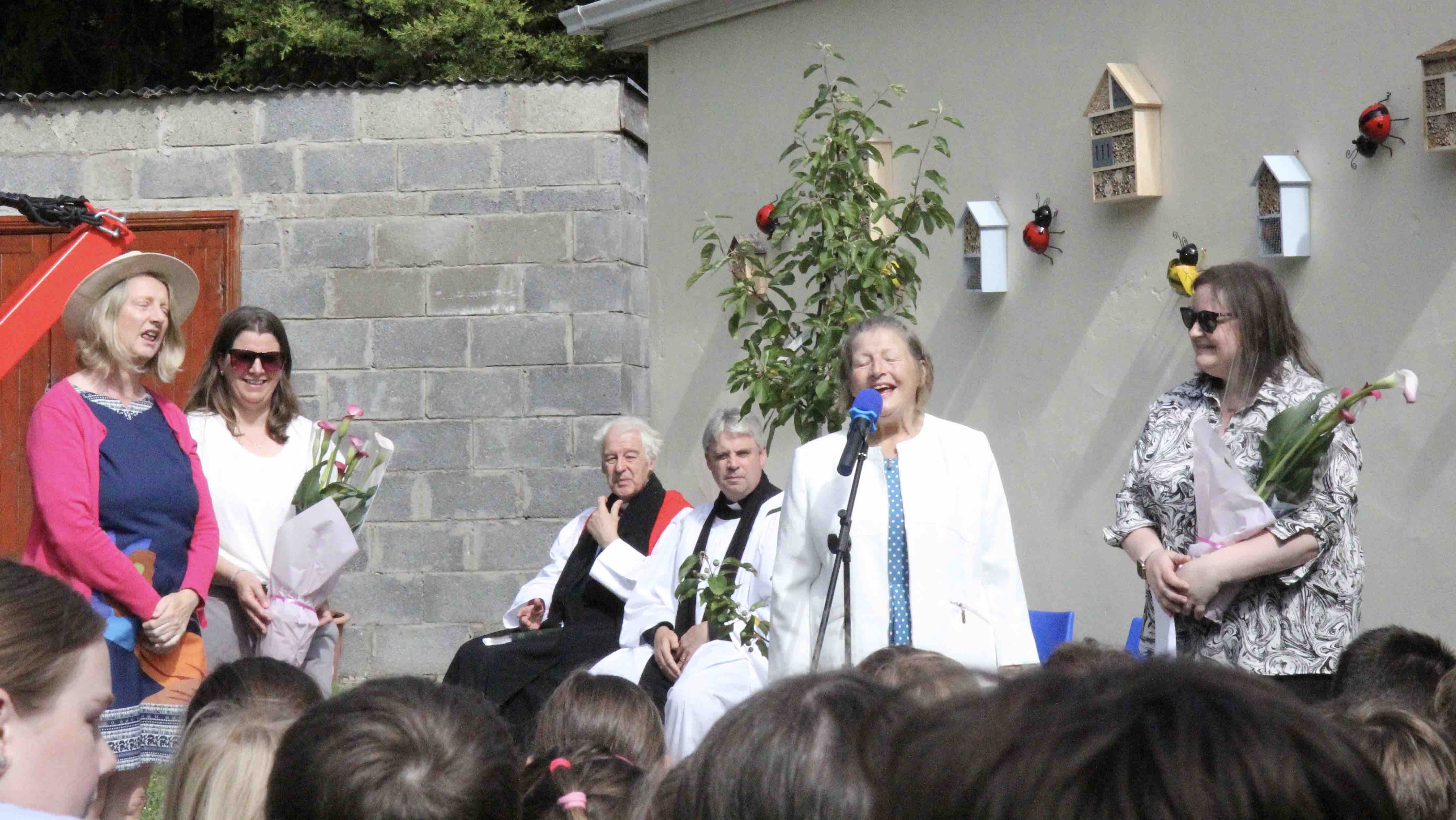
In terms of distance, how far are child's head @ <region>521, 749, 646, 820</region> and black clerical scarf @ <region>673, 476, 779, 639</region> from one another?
2.43 meters

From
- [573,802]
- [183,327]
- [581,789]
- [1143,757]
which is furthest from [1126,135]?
[1143,757]

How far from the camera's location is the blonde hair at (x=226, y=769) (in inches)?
74.5

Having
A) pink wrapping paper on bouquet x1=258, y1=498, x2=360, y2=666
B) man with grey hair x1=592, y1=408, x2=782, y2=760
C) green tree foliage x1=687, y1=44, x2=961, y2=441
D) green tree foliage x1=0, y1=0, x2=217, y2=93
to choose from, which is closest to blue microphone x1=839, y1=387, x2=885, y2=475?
green tree foliage x1=687, y1=44, x2=961, y2=441

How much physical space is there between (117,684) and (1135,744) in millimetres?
3183

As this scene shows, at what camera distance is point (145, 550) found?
351 cm

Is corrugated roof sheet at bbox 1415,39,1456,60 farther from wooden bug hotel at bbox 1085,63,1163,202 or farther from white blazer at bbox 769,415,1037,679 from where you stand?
white blazer at bbox 769,415,1037,679

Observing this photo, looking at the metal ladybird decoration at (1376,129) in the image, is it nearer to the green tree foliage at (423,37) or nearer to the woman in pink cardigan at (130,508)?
the woman in pink cardigan at (130,508)

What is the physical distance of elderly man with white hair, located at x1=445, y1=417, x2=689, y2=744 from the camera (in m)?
5.11

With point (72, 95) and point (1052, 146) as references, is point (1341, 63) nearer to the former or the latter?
point (1052, 146)

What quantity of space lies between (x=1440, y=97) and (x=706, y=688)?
275 cm

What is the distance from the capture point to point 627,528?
17.6 ft

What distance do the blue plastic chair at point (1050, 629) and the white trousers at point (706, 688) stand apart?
98 cm

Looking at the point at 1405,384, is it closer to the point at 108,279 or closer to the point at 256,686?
the point at 256,686

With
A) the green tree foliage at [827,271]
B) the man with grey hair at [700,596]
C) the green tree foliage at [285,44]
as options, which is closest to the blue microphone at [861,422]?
the green tree foliage at [827,271]
